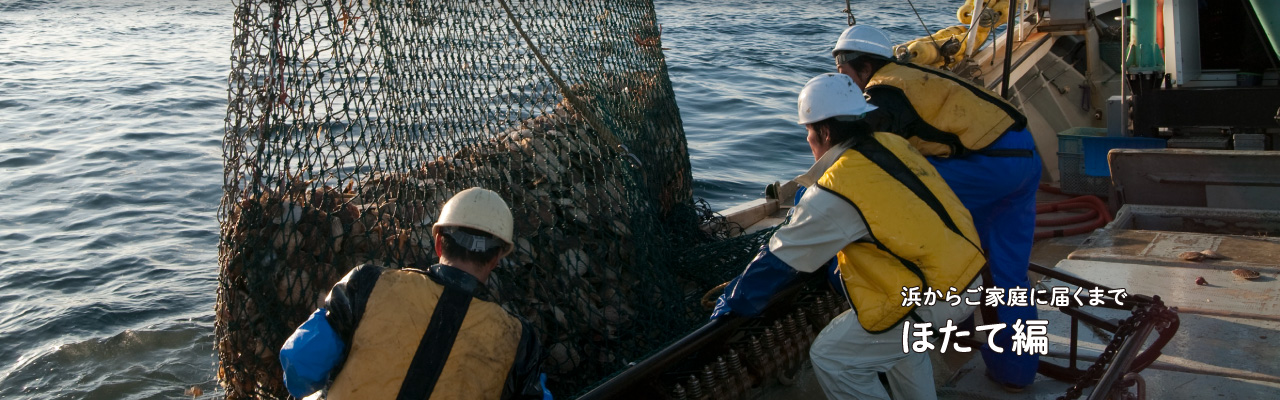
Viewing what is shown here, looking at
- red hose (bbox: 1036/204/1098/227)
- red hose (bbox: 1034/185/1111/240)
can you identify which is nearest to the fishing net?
red hose (bbox: 1034/185/1111/240)

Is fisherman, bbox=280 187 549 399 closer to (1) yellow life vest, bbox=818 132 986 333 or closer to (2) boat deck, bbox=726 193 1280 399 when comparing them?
(1) yellow life vest, bbox=818 132 986 333

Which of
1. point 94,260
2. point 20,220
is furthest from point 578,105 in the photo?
point 20,220

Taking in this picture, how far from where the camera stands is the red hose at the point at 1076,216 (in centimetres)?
686

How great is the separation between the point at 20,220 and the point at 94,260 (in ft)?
5.21

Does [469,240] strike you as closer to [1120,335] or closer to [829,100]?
[829,100]

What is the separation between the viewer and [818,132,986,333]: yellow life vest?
3.01m

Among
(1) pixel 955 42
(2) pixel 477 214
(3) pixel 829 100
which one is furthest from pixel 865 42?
(1) pixel 955 42

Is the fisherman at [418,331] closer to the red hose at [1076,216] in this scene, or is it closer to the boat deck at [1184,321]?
the boat deck at [1184,321]

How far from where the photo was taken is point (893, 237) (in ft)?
9.84

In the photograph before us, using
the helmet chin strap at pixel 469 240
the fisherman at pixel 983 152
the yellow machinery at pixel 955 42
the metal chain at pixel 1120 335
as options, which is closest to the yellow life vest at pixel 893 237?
the metal chain at pixel 1120 335

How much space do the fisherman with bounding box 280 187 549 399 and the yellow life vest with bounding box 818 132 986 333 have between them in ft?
3.51

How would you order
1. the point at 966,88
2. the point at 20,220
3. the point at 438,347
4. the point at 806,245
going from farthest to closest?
the point at 20,220 → the point at 966,88 → the point at 806,245 → the point at 438,347

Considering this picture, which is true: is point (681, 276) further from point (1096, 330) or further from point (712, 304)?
point (1096, 330)

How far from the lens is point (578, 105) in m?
4.57
